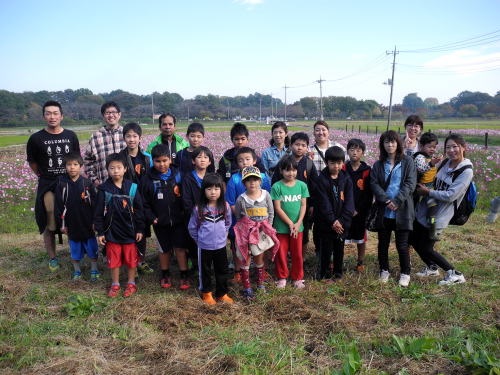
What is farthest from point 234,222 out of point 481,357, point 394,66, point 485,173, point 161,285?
point 394,66

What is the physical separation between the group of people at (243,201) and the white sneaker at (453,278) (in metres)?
0.01

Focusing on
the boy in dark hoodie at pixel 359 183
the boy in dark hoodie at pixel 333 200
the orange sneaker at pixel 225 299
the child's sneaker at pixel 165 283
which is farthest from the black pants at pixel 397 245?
the child's sneaker at pixel 165 283

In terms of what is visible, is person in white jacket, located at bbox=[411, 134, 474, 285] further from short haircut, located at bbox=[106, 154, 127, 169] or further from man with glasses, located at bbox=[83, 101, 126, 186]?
man with glasses, located at bbox=[83, 101, 126, 186]

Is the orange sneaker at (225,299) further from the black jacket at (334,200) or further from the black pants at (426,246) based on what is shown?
the black pants at (426,246)

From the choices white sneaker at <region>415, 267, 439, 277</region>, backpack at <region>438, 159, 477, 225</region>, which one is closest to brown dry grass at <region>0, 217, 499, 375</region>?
white sneaker at <region>415, 267, 439, 277</region>

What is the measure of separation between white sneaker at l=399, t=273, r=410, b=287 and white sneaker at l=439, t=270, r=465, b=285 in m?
0.38

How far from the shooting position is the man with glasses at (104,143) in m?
5.25

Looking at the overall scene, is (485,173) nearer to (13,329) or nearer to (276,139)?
(276,139)

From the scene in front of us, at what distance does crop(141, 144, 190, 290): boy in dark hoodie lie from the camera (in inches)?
180

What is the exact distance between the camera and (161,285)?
486 cm

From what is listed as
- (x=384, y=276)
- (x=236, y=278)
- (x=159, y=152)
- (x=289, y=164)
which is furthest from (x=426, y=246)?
(x=159, y=152)

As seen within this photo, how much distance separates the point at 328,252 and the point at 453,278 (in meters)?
1.50

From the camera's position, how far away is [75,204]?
485 centimetres

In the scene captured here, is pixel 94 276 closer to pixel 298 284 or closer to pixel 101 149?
pixel 101 149
